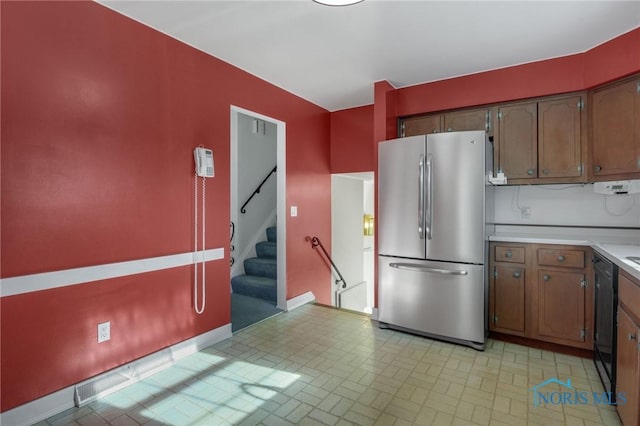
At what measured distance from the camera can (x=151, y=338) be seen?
8.27 ft

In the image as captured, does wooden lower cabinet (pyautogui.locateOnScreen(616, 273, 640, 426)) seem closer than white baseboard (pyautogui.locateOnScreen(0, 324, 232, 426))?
Yes

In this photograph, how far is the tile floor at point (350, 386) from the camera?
1968 millimetres

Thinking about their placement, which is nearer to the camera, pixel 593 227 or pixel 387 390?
pixel 387 390

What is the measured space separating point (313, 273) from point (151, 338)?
7.38 ft

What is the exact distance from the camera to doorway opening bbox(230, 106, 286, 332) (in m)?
3.94

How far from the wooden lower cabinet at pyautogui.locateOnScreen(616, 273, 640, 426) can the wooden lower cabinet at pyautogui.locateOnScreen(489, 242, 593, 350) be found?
90 centimetres

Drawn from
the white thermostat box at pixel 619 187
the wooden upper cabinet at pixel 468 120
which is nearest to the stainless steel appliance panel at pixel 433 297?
the white thermostat box at pixel 619 187

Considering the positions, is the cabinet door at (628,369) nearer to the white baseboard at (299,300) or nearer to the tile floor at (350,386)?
the tile floor at (350,386)

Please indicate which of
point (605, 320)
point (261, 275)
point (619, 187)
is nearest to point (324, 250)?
point (261, 275)

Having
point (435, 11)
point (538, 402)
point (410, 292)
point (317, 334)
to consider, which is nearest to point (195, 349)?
point (317, 334)

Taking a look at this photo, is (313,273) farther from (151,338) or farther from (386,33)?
(386,33)

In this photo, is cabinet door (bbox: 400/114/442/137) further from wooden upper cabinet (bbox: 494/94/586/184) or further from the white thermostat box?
the white thermostat box

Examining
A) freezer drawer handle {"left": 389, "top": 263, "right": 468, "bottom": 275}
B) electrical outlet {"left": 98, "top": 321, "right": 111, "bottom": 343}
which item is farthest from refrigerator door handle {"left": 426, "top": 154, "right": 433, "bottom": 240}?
electrical outlet {"left": 98, "top": 321, "right": 111, "bottom": 343}

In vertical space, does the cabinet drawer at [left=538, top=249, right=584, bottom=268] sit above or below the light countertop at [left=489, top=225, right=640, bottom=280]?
below
